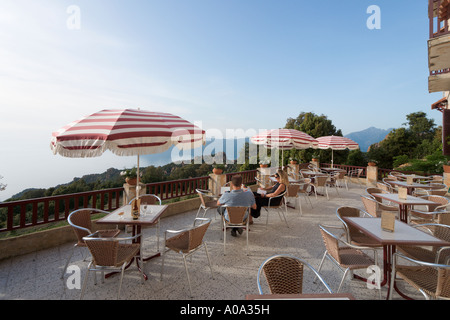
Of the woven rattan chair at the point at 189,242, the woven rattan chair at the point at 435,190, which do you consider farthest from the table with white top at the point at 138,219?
the woven rattan chair at the point at 435,190

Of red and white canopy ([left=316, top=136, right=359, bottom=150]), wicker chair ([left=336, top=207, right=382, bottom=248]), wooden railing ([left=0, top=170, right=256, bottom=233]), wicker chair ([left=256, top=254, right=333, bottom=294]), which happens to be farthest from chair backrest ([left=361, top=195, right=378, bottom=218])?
red and white canopy ([left=316, top=136, right=359, bottom=150])

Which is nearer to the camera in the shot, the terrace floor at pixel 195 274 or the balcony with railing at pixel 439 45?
the terrace floor at pixel 195 274

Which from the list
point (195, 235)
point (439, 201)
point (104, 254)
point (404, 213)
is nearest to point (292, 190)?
point (404, 213)

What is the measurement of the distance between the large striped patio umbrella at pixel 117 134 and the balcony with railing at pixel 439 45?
26.6 feet

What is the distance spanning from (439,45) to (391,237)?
7.41 metres

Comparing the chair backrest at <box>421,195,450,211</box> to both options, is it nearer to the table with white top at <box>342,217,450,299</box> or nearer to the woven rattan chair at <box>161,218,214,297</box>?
the table with white top at <box>342,217,450,299</box>

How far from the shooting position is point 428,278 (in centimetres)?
179

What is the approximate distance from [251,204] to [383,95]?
19.3 meters

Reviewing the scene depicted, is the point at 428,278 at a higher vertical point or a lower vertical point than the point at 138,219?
lower

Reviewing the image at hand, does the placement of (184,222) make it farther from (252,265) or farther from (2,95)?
(2,95)

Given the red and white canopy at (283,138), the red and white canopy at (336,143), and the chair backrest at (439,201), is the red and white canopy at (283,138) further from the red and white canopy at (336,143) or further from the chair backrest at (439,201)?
the chair backrest at (439,201)

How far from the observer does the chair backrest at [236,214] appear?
124 inches

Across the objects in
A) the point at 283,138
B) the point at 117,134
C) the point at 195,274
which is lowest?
the point at 195,274

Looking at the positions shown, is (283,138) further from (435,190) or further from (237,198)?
(435,190)
